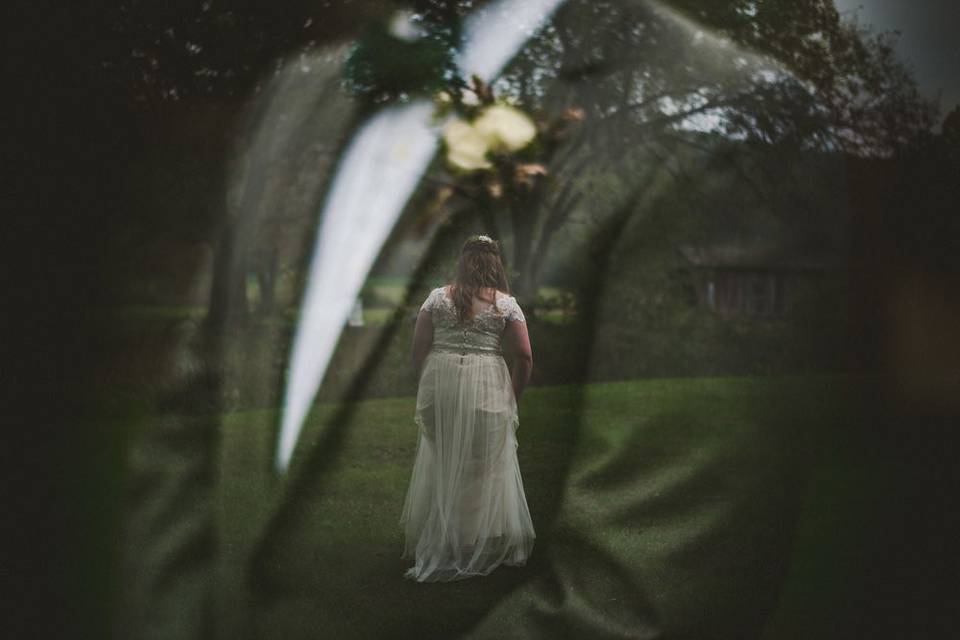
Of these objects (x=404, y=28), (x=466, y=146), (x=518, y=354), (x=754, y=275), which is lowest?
(x=518, y=354)

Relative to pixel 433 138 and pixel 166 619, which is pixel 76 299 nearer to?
pixel 166 619

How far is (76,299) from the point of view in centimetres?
246

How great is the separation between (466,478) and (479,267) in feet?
3.48

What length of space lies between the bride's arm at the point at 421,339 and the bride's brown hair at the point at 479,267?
0.63 feet

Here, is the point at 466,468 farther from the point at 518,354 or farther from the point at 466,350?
the point at 518,354

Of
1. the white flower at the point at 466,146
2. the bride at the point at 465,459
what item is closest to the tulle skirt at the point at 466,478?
the bride at the point at 465,459

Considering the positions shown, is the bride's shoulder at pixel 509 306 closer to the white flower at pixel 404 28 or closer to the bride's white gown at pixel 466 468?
the bride's white gown at pixel 466 468

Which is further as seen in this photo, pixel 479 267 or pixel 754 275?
pixel 479 267

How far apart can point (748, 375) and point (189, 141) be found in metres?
2.01

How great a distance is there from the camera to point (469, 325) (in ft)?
11.3

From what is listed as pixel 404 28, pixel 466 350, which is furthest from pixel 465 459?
pixel 404 28

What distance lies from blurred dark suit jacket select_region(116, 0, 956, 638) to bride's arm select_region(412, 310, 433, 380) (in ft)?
0.58

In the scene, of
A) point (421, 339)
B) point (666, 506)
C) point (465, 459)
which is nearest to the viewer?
point (666, 506)

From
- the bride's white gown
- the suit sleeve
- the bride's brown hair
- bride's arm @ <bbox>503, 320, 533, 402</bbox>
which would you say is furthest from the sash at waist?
the suit sleeve
